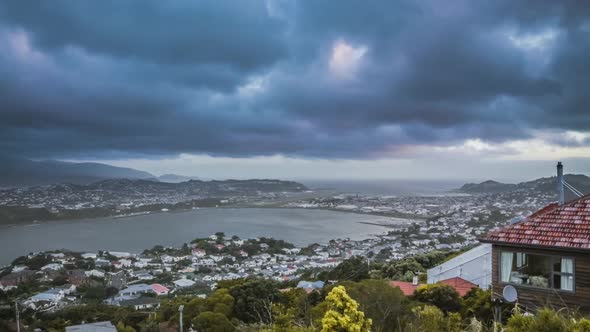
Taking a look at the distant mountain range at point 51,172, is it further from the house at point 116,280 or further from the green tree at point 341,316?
the green tree at point 341,316

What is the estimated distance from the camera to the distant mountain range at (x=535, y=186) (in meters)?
41.8

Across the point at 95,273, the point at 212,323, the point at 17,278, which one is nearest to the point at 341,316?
the point at 212,323

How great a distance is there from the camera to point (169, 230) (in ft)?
155

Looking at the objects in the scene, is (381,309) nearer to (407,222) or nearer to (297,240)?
(297,240)

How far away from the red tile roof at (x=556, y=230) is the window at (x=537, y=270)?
0.18 metres

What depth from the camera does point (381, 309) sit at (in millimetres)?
5770

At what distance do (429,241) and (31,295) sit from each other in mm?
27790

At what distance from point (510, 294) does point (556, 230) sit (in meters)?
0.99

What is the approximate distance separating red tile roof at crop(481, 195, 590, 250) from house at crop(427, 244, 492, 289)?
3722 millimetres


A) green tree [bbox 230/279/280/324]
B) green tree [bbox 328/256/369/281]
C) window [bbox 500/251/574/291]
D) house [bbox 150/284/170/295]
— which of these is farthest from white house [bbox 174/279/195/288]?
window [bbox 500/251/574/291]

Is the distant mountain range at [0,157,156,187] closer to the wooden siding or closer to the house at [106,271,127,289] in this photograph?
the house at [106,271,127,289]

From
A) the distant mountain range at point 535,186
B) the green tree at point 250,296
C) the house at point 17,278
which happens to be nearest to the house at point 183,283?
the house at point 17,278

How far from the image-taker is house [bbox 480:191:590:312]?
4.85 meters

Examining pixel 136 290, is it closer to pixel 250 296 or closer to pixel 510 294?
pixel 250 296
